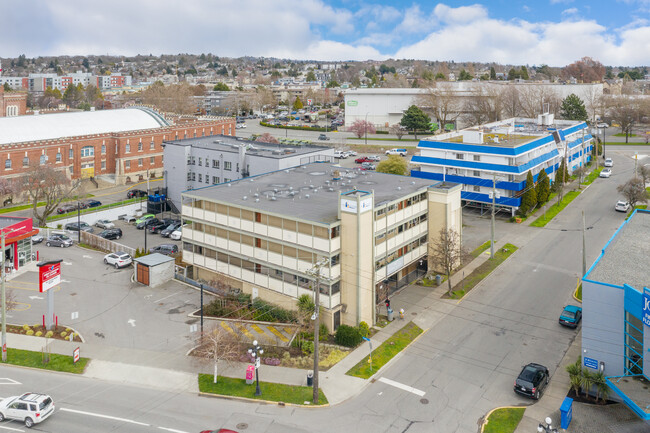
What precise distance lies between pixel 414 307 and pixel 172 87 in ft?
517

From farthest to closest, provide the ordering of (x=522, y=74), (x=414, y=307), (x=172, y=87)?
(x=522, y=74), (x=172, y=87), (x=414, y=307)

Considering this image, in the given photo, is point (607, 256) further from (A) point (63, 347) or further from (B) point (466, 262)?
(A) point (63, 347)

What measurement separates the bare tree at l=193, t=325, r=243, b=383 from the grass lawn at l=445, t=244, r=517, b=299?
17517mm

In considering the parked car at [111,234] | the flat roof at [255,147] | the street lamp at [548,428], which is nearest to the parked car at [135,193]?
the flat roof at [255,147]

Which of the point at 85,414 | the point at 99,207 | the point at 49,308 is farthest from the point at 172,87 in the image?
the point at 85,414

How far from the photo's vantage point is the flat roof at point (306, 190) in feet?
121

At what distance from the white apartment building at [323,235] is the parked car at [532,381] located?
34.4 ft

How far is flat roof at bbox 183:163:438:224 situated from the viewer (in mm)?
36906

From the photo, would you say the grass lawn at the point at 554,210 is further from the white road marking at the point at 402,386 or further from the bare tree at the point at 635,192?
the white road marking at the point at 402,386

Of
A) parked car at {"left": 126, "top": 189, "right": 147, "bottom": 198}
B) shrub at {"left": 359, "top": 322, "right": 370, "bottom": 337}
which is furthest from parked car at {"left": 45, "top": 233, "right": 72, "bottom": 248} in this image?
shrub at {"left": 359, "top": 322, "right": 370, "bottom": 337}

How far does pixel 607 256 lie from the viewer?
1204 inches

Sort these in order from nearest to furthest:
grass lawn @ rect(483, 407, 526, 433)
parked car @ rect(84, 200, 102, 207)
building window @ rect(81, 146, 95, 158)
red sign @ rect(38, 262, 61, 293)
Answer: grass lawn @ rect(483, 407, 526, 433)
red sign @ rect(38, 262, 61, 293)
parked car @ rect(84, 200, 102, 207)
building window @ rect(81, 146, 95, 158)

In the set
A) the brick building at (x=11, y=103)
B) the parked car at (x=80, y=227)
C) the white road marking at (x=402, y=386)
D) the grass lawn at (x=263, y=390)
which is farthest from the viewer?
the brick building at (x=11, y=103)

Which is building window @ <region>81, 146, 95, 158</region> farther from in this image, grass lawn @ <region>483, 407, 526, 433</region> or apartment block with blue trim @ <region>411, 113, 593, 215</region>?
grass lawn @ <region>483, 407, 526, 433</region>
